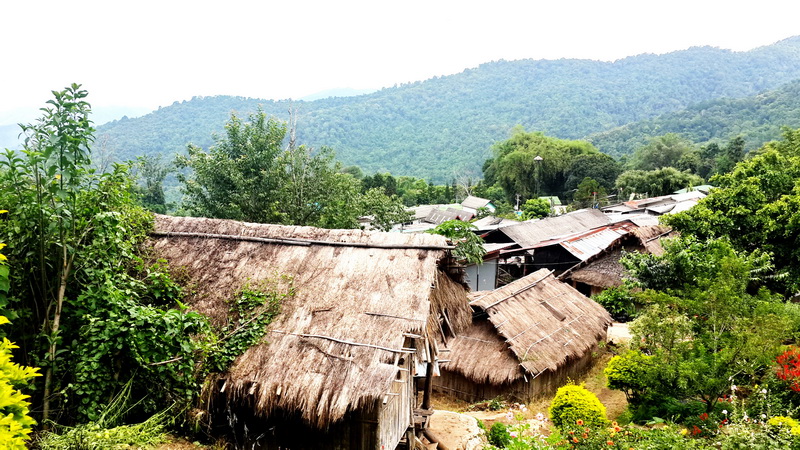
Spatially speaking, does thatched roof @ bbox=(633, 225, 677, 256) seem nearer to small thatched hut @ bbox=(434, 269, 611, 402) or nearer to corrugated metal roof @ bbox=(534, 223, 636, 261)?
corrugated metal roof @ bbox=(534, 223, 636, 261)

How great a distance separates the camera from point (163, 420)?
667 centimetres

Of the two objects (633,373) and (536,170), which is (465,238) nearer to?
(633,373)

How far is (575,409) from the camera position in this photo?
33.8 ft

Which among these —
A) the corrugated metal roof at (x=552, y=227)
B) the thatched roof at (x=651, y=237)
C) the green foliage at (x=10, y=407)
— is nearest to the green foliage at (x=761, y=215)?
the thatched roof at (x=651, y=237)

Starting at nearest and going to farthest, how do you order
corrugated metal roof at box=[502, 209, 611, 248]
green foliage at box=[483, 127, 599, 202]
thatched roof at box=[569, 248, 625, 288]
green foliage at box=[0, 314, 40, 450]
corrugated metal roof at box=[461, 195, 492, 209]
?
green foliage at box=[0, 314, 40, 450] → thatched roof at box=[569, 248, 625, 288] → corrugated metal roof at box=[502, 209, 611, 248] → corrugated metal roof at box=[461, 195, 492, 209] → green foliage at box=[483, 127, 599, 202]

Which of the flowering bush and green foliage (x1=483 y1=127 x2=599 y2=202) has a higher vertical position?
green foliage (x1=483 y1=127 x2=599 y2=202)

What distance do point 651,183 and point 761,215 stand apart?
4263 cm

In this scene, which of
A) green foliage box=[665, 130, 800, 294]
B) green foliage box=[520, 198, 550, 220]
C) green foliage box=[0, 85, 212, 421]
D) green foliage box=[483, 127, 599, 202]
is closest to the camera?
green foliage box=[0, 85, 212, 421]

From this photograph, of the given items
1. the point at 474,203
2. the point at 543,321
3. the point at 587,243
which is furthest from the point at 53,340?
the point at 474,203

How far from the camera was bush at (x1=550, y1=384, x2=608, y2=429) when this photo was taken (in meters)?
10.2

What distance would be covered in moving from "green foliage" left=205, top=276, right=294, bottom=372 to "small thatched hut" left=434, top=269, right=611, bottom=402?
6.42 metres

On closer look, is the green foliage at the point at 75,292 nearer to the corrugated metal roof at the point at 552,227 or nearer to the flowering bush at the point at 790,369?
the flowering bush at the point at 790,369

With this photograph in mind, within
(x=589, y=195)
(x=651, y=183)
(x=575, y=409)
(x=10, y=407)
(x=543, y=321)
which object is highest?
(x=651, y=183)

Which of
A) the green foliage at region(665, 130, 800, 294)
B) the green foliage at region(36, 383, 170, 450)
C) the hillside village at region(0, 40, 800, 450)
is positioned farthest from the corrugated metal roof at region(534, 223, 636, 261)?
the green foliage at region(36, 383, 170, 450)
